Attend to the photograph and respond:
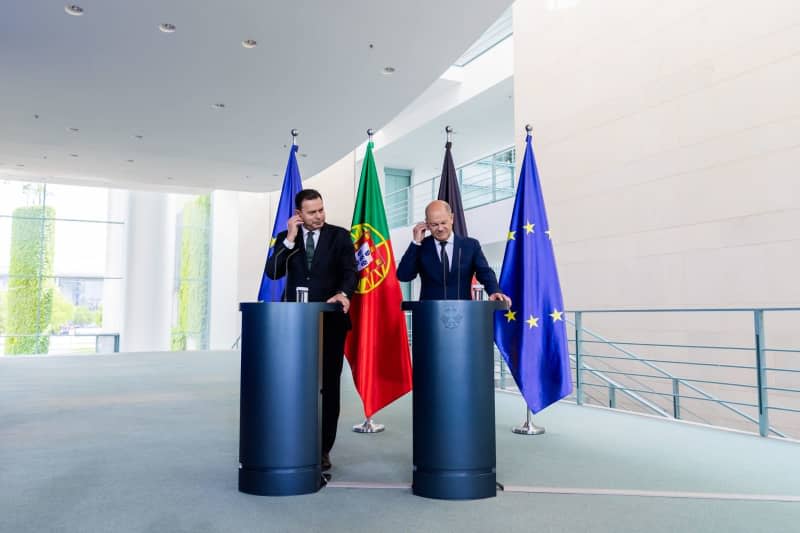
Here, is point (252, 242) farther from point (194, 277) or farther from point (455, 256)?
point (455, 256)

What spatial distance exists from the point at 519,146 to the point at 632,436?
568cm

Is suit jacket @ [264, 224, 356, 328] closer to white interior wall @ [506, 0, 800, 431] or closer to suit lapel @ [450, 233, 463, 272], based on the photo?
suit lapel @ [450, 233, 463, 272]

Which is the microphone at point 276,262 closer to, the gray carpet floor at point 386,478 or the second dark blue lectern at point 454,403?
the second dark blue lectern at point 454,403

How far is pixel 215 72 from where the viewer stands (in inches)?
225

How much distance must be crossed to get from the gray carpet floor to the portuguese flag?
13.1 inches

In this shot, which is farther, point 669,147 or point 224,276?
point 224,276

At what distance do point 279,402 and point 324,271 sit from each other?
748 millimetres

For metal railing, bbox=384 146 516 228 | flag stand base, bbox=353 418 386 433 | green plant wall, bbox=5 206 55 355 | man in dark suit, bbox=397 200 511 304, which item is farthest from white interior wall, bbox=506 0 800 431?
green plant wall, bbox=5 206 55 355

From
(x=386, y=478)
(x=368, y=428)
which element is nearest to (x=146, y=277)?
(x=368, y=428)

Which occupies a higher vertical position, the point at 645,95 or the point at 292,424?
the point at 645,95

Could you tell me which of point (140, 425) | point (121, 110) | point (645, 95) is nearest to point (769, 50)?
point (645, 95)

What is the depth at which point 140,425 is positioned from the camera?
418 centimetres

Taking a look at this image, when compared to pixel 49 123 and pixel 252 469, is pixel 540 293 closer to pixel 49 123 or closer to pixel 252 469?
pixel 252 469

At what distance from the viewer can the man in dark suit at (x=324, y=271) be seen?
2838 millimetres
